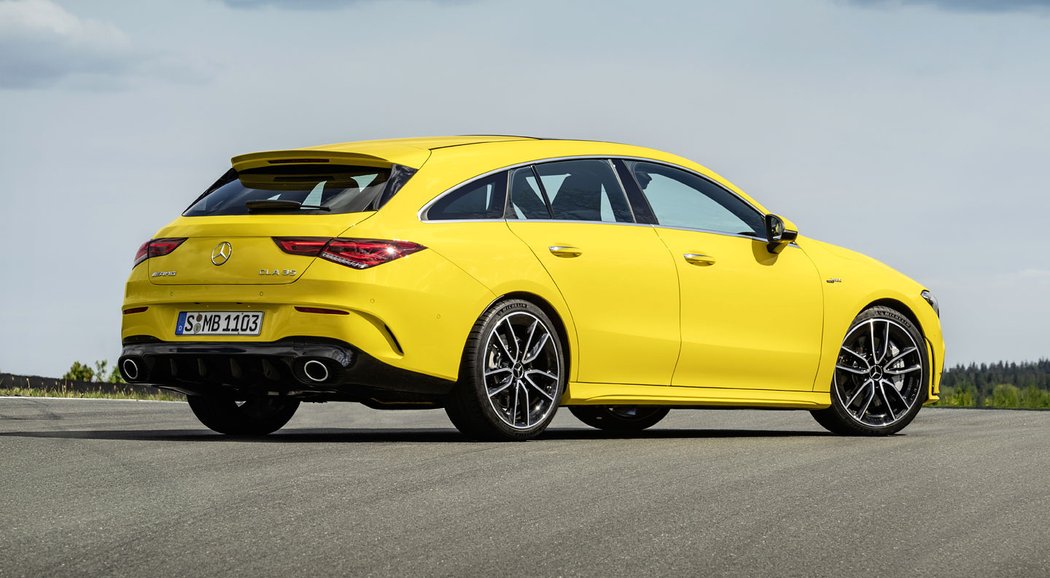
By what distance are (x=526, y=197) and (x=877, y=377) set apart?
3165 millimetres

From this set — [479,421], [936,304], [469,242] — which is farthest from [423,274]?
[936,304]

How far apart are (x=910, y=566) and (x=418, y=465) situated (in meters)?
2.97

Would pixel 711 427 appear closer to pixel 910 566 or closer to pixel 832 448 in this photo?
pixel 832 448

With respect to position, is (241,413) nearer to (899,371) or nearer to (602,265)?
(602,265)

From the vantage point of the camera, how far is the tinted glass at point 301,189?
830 centimetres

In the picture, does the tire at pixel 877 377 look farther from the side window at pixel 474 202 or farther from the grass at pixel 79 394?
the grass at pixel 79 394

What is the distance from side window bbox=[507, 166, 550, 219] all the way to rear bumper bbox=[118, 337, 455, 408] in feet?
3.87

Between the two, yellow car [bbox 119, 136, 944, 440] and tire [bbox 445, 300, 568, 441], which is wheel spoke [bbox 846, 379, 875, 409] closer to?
yellow car [bbox 119, 136, 944, 440]

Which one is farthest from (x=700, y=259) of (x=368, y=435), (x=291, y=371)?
(x=291, y=371)

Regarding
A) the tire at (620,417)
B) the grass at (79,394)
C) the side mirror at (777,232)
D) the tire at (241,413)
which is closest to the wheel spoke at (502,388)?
the tire at (241,413)

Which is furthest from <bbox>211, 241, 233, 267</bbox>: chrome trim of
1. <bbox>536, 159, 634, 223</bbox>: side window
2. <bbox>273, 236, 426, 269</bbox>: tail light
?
<bbox>536, 159, 634, 223</bbox>: side window

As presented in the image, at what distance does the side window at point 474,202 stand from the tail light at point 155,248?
149cm

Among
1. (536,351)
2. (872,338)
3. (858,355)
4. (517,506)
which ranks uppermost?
(872,338)

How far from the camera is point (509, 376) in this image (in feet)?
27.8
